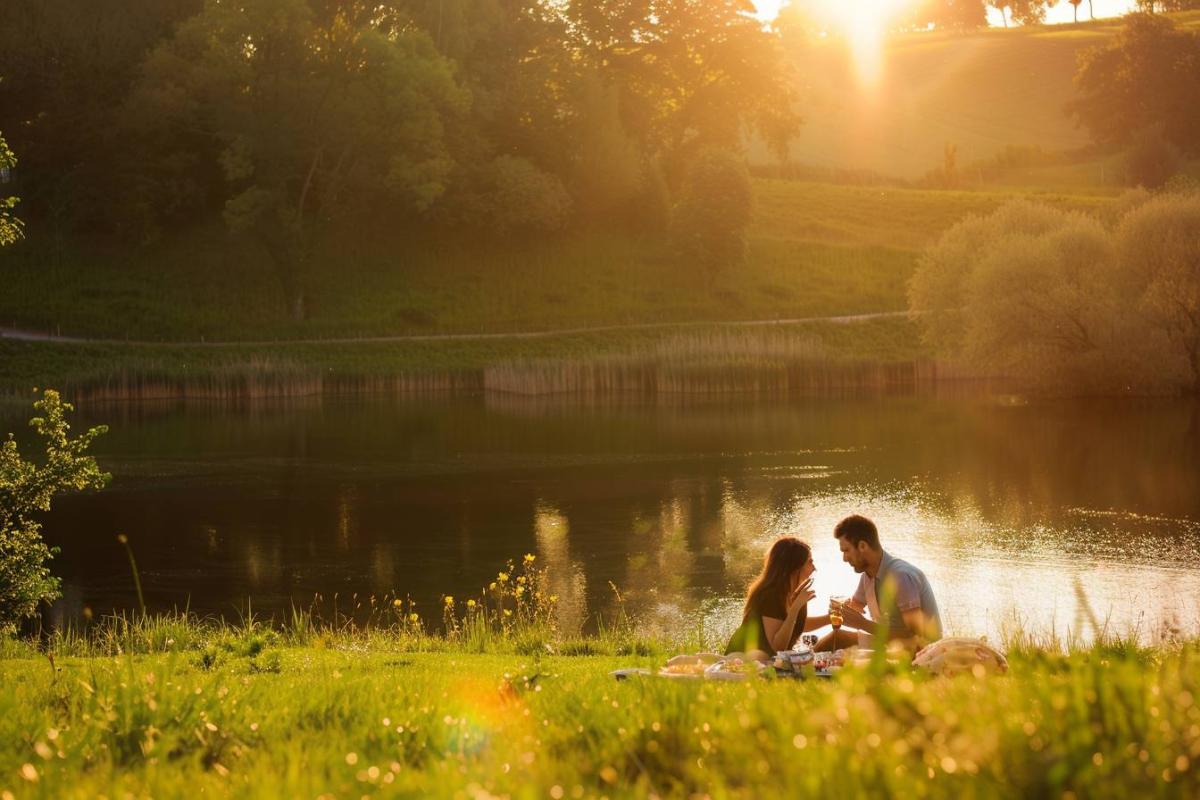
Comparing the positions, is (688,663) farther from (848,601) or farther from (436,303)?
(436,303)

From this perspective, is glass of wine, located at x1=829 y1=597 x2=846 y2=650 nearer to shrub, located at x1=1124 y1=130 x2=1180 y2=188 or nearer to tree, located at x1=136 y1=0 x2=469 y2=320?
tree, located at x1=136 y1=0 x2=469 y2=320

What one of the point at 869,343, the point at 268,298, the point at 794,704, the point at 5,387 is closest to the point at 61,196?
the point at 268,298

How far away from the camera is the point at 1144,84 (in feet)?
336

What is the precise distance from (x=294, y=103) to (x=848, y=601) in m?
56.9

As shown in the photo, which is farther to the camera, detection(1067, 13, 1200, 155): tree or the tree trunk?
detection(1067, 13, 1200, 155): tree

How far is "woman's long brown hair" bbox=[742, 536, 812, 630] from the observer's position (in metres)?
11.0

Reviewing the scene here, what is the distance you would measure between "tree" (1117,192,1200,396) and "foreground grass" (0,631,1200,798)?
1622 inches

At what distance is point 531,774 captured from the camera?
492 centimetres

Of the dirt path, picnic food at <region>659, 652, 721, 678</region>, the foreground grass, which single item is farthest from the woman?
the dirt path

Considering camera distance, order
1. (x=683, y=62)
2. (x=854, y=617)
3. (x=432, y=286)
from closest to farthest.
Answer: (x=854, y=617), (x=432, y=286), (x=683, y=62)

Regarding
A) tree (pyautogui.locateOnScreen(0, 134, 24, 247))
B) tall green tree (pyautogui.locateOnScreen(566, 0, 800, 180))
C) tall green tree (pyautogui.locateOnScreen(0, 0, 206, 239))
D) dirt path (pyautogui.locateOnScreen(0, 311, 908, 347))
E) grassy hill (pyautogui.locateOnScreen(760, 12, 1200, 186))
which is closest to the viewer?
tree (pyautogui.locateOnScreen(0, 134, 24, 247))

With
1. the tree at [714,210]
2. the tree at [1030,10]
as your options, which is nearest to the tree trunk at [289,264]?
the tree at [714,210]

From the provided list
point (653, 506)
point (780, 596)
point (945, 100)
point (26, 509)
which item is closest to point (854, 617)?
point (780, 596)

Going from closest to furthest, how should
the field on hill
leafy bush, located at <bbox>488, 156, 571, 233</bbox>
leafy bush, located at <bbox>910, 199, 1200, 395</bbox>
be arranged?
leafy bush, located at <bbox>910, 199, 1200, 395</bbox>
the field on hill
leafy bush, located at <bbox>488, 156, 571, 233</bbox>
